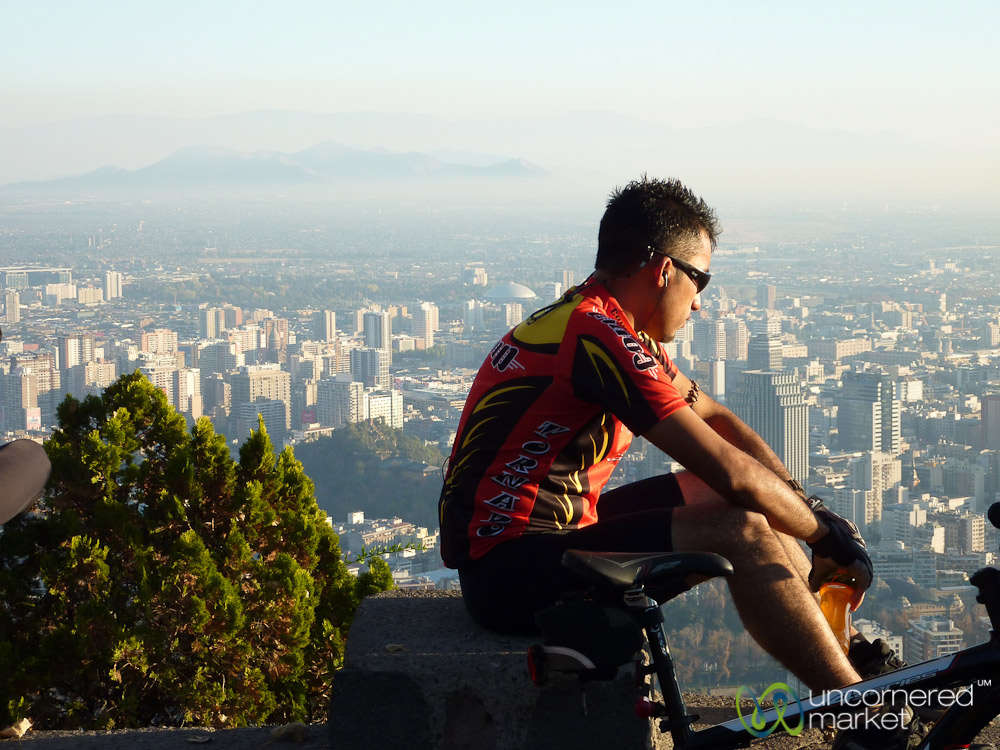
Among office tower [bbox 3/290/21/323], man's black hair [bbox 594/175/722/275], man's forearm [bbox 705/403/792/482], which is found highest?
man's black hair [bbox 594/175/722/275]

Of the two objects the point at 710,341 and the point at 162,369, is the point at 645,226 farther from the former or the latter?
the point at 710,341

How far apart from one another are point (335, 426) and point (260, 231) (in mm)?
44050

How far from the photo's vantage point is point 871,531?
13.0 meters

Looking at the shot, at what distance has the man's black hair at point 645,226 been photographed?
7.93 feet

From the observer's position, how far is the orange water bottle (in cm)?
235

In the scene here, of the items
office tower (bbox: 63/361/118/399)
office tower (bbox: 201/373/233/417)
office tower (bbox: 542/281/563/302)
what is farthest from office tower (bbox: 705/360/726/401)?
office tower (bbox: 63/361/118/399)

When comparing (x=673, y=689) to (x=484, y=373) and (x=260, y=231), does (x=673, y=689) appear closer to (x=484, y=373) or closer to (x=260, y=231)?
(x=484, y=373)

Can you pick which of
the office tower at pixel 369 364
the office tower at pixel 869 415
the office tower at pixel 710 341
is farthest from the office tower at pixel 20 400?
the office tower at pixel 710 341

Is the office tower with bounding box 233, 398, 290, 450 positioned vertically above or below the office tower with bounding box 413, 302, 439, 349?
below

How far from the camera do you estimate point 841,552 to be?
2293 mm

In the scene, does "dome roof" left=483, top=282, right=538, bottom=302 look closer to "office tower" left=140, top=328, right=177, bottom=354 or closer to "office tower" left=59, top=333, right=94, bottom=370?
"office tower" left=140, top=328, right=177, bottom=354

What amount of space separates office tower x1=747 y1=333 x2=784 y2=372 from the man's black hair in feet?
87.5

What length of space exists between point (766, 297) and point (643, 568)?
38.4 meters

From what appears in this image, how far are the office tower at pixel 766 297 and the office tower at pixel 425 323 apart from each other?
11397 mm
